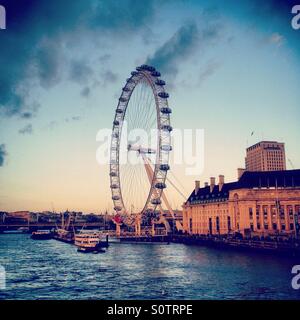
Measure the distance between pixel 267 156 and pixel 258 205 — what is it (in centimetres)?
4432

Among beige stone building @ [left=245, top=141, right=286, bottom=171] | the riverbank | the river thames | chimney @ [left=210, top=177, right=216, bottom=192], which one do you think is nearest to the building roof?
chimney @ [left=210, top=177, right=216, bottom=192]

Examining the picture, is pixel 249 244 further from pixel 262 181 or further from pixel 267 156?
pixel 267 156

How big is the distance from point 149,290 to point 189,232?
48203 mm

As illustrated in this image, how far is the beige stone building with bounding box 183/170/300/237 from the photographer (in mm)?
50625

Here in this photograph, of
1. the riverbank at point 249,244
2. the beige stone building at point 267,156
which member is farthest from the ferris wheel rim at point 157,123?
the beige stone building at point 267,156

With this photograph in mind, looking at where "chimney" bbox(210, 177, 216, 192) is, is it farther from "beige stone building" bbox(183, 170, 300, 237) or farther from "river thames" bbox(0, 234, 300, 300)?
"river thames" bbox(0, 234, 300, 300)

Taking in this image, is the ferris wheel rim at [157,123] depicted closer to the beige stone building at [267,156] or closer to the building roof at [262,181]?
the building roof at [262,181]

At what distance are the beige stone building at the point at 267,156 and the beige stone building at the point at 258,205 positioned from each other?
35227mm

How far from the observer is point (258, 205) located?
5288 cm

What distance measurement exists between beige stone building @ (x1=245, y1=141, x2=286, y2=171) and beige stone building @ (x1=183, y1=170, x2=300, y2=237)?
116ft
